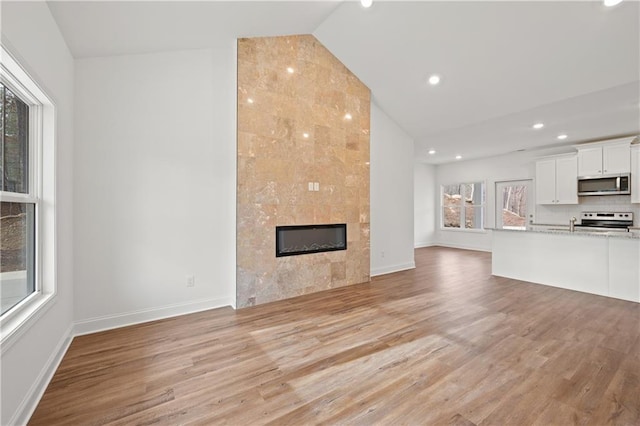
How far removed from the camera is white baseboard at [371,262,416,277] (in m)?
5.23

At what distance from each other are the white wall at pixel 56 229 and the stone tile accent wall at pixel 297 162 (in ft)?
5.29

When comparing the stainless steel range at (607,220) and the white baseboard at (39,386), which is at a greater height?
the stainless steel range at (607,220)

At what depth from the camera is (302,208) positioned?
4.05m

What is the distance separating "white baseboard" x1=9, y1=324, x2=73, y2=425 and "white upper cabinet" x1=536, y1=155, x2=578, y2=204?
8.78m

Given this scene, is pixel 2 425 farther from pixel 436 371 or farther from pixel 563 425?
pixel 563 425

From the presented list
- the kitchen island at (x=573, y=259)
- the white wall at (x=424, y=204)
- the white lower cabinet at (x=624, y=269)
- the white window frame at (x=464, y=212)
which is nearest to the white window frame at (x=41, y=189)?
the kitchen island at (x=573, y=259)

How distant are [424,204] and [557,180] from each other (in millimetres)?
3625

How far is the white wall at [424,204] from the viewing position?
9.30 m

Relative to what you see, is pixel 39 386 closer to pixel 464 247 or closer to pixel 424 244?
pixel 424 244

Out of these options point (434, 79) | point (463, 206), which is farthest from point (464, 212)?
point (434, 79)

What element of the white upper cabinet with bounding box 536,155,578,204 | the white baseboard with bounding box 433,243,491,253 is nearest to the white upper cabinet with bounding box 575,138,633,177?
the white upper cabinet with bounding box 536,155,578,204

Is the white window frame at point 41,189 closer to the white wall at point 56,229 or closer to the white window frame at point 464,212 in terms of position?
the white wall at point 56,229

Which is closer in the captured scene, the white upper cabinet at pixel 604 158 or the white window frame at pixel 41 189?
the white window frame at pixel 41 189

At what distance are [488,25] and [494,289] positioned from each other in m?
3.59
